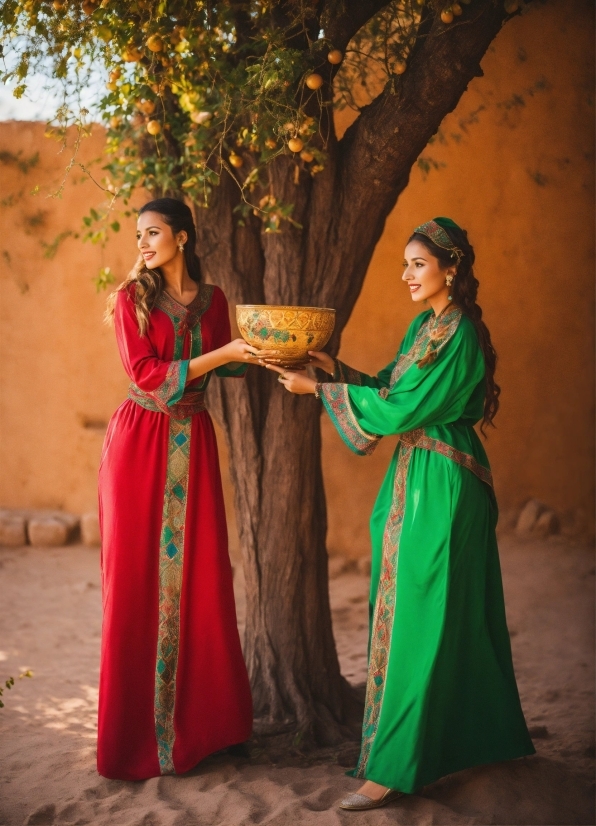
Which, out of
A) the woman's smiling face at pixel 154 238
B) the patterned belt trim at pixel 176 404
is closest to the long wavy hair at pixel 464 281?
the woman's smiling face at pixel 154 238

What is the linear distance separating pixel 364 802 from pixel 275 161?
Result: 2596mm

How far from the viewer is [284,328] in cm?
322

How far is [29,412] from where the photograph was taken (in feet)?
22.6

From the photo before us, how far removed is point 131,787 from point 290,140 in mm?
2555

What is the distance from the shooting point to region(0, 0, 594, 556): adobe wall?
6.57 metres

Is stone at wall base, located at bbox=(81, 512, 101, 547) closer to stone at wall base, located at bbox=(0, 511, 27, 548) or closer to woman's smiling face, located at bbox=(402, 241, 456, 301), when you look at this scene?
stone at wall base, located at bbox=(0, 511, 27, 548)

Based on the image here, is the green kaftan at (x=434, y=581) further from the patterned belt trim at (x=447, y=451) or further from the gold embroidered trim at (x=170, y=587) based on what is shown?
the gold embroidered trim at (x=170, y=587)

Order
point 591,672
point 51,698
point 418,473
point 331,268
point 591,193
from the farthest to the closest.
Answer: point 591,193 → point 591,672 → point 51,698 → point 331,268 → point 418,473

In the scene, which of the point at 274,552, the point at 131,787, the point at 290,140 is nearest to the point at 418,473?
the point at 274,552

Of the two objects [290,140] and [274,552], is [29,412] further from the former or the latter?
[290,140]

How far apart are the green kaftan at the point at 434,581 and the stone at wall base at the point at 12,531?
4.11 meters

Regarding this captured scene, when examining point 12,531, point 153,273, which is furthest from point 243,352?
point 12,531

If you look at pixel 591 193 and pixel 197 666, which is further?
pixel 591 193

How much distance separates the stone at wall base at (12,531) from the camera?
22.1 ft
